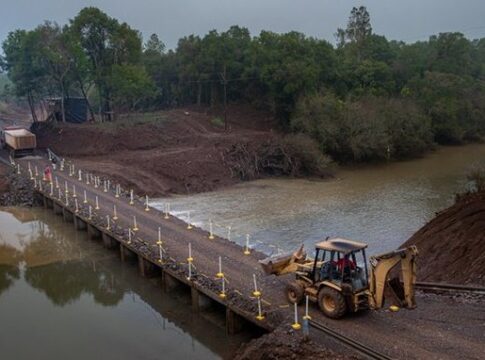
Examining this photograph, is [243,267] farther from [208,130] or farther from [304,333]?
[208,130]

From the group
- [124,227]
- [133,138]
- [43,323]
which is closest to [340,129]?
[133,138]

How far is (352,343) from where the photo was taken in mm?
13984

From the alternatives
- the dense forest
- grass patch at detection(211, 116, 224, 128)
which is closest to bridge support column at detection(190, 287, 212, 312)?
the dense forest

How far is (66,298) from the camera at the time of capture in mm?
22969

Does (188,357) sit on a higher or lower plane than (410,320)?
lower

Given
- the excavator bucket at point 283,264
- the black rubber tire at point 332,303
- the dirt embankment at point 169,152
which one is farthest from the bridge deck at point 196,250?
the dirt embankment at point 169,152

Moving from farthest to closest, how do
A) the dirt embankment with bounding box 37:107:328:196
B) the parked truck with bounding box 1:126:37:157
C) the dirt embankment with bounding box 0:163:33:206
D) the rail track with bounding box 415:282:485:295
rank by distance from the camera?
the parked truck with bounding box 1:126:37:157 → the dirt embankment with bounding box 37:107:328:196 → the dirt embankment with bounding box 0:163:33:206 → the rail track with bounding box 415:282:485:295

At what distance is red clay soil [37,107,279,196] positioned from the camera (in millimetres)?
43375

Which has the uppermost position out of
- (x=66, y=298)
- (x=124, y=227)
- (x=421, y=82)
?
(x=421, y=82)

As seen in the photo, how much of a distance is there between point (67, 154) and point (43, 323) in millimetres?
33638

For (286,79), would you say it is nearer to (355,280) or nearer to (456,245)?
(456,245)

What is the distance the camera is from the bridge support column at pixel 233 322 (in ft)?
58.4

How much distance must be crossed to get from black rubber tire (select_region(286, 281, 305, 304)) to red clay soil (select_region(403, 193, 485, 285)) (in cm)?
628

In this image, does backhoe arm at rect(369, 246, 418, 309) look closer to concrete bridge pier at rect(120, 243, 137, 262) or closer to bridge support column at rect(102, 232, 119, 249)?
concrete bridge pier at rect(120, 243, 137, 262)
